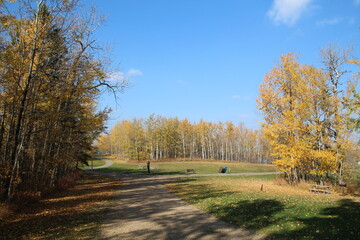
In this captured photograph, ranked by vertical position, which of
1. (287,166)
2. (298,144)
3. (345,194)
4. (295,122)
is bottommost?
(345,194)

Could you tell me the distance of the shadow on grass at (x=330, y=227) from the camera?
22.3 ft

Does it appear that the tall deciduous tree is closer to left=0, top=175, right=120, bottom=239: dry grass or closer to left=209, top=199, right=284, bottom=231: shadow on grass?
left=209, top=199, right=284, bottom=231: shadow on grass

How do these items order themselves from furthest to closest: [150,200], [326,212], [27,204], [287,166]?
A: [287,166]
[150,200]
[27,204]
[326,212]

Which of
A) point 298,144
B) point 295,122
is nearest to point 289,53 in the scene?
point 295,122

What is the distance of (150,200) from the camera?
42.0 ft

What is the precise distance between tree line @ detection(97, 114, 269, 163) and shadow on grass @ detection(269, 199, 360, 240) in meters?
51.4

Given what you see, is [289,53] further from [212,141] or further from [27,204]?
[212,141]

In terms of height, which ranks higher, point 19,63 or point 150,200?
point 19,63

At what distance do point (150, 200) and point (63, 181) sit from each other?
9335 mm

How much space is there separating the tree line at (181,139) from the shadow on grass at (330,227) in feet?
169

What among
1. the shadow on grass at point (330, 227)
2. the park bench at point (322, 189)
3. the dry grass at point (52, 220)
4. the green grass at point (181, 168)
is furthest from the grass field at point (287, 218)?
the green grass at point (181, 168)

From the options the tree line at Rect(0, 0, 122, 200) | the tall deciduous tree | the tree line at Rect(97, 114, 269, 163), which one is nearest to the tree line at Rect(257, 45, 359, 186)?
the tall deciduous tree

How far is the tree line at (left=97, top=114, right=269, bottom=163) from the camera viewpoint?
6844cm

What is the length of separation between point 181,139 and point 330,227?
7117cm
